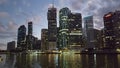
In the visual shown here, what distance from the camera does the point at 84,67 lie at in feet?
346

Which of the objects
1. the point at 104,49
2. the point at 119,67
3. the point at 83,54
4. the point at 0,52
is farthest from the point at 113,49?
the point at 0,52

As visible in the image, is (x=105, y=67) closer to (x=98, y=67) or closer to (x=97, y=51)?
(x=98, y=67)

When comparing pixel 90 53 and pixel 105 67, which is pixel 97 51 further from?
pixel 105 67

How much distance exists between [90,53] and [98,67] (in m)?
66.8

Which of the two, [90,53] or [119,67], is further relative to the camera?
[90,53]

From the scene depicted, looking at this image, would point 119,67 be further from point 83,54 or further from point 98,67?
point 83,54

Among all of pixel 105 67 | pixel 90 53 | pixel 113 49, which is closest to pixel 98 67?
pixel 105 67

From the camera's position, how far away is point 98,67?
347ft

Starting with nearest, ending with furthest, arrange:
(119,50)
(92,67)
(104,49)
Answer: (92,67)
(119,50)
(104,49)

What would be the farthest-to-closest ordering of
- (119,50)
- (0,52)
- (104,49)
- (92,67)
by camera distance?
(104,49) < (119,50) < (0,52) < (92,67)

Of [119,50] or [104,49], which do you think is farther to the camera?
[104,49]

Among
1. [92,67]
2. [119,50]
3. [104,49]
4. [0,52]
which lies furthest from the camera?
[104,49]

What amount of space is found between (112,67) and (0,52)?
9386cm

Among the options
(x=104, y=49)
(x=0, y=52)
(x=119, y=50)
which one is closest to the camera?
(x=0, y=52)
